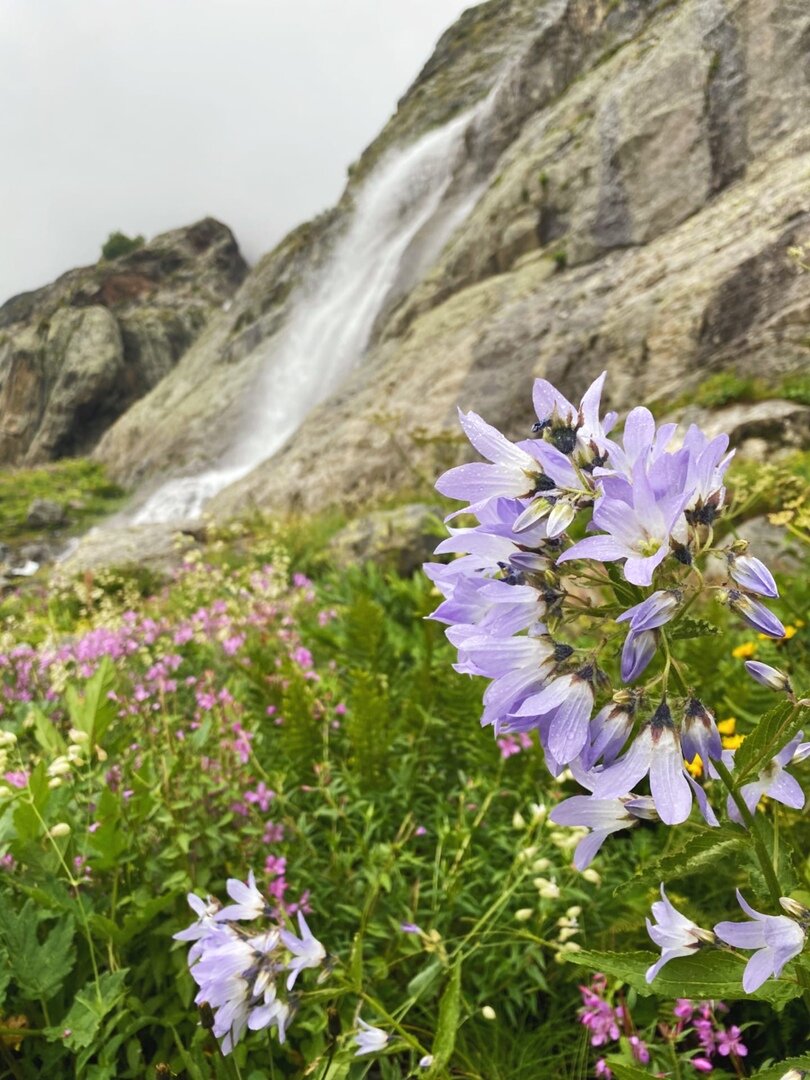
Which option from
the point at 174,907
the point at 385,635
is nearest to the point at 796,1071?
the point at 174,907

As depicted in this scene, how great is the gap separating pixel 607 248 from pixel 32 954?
40.6 feet

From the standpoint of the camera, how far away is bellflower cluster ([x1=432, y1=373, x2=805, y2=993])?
26.7 inches

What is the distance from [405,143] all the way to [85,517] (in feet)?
60.3

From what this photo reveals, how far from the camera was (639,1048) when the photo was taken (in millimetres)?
1338

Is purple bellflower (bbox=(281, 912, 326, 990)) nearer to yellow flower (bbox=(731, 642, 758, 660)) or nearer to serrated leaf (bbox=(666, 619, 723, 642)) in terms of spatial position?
serrated leaf (bbox=(666, 619, 723, 642))

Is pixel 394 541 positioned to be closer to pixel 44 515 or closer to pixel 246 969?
pixel 246 969

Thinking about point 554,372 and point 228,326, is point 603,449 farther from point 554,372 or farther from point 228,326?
point 228,326

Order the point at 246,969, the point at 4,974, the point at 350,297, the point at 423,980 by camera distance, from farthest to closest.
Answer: the point at 350,297, the point at 423,980, the point at 4,974, the point at 246,969

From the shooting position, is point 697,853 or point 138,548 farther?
point 138,548

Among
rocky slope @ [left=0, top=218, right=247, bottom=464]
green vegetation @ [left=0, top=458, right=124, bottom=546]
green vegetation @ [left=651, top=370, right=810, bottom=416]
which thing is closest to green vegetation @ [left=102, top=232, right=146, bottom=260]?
rocky slope @ [left=0, top=218, right=247, bottom=464]

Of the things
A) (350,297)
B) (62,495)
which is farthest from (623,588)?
(62,495)

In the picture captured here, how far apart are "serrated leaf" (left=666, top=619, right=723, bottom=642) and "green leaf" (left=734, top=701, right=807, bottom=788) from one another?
96mm

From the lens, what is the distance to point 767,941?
66 centimetres

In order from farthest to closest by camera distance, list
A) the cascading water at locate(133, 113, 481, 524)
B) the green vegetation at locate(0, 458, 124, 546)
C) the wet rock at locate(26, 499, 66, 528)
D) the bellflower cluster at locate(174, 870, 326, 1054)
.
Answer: the wet rock at locate(26, 499, 66, 528) → the green vegetation at locate(0, 458, 124, 546) → the cascading water at locate(133, 113, 481, 524) → the bellflower cluster at locate(174, 870, 326, 1054)
